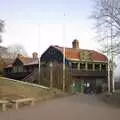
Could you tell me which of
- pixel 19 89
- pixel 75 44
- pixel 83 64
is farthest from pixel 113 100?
pixel 75 44

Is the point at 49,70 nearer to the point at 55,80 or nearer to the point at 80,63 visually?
the point at 55,80

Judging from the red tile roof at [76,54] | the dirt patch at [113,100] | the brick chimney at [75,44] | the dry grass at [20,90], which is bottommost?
the dirt patch at [113,100]

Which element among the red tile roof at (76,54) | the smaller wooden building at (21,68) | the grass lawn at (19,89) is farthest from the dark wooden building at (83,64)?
the grass lawn at (19,89)

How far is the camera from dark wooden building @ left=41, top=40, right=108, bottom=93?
61125 millimetres

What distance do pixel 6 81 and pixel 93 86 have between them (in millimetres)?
29435

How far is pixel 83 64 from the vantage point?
63.8 m

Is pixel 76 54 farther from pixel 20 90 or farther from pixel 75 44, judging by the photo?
pixel 20 90

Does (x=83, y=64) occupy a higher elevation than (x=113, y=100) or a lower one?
higher

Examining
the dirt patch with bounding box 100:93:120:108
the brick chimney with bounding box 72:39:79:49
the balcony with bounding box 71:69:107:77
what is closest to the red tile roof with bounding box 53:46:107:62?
the balcony with bounding box 71:69:107:77

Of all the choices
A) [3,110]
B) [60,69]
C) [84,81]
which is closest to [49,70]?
[60,69]

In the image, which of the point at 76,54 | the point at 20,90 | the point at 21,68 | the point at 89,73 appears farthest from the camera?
the point at 21,68

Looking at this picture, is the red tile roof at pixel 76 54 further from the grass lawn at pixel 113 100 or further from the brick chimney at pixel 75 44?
the grass lawn at pixel 113 100

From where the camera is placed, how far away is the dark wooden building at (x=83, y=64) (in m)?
61.1

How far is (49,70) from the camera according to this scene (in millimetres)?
45969
